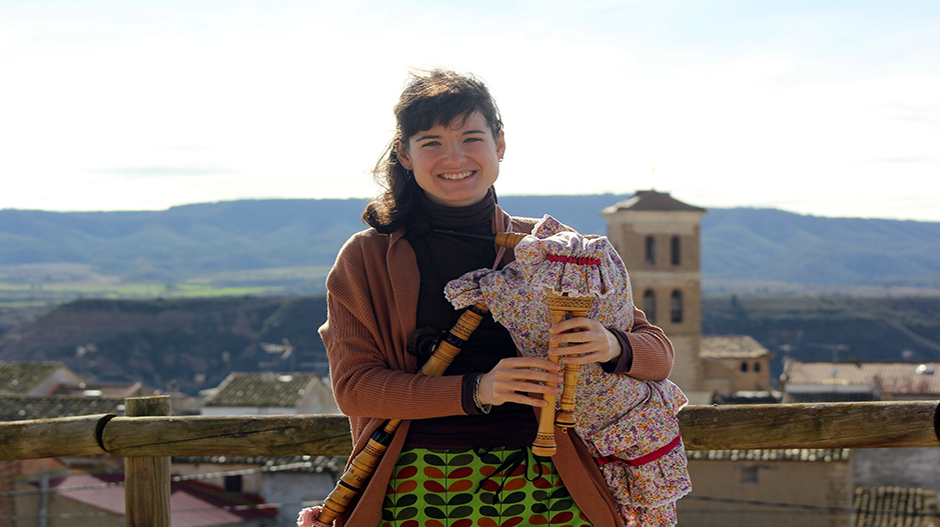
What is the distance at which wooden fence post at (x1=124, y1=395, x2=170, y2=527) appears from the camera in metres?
2.84

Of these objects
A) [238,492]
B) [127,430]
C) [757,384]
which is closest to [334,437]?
[127,430]

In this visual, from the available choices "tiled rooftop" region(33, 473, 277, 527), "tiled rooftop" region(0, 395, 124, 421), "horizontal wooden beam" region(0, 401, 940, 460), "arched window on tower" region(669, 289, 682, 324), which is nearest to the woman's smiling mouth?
"horizontal wooden beam" region(0, 401, 940, 460)

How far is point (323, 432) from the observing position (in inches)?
108

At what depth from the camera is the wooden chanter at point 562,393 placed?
1.84 m

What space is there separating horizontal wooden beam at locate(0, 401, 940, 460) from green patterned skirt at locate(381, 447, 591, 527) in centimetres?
80

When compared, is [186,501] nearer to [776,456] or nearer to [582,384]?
[776,456]

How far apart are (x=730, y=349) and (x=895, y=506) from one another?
81.1 feet

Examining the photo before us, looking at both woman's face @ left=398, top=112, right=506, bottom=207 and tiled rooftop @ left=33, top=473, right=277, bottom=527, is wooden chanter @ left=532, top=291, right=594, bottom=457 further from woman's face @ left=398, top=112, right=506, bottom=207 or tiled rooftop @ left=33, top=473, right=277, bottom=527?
tiled rooftop @ left=33, top=473, right=277, bottom=527

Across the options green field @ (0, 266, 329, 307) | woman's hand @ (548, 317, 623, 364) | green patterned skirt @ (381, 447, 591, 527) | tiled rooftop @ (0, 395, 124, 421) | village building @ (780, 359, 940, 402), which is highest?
woman's hand @ (548, 317, 623, 364)

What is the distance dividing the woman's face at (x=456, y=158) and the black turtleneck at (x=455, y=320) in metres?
0.06

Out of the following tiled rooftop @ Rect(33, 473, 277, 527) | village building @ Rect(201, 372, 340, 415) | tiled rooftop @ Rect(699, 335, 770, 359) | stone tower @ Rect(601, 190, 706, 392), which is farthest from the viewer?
tiled rooftop @ Rect(699, 335, 770, 359)

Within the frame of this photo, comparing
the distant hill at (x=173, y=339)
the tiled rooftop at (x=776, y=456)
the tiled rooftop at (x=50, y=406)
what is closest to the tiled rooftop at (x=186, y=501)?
the tiled rooftop at (x=50, y=406)

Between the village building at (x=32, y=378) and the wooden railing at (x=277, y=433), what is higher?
the wooden railing at (x=277, y=433)

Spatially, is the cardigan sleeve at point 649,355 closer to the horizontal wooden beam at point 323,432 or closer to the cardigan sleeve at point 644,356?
the cardigan sleeve at point 644,356
